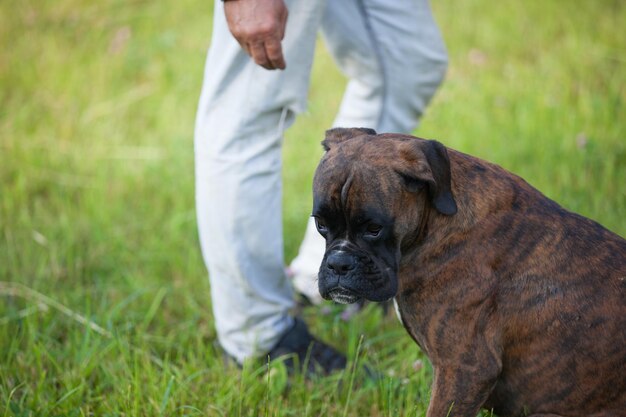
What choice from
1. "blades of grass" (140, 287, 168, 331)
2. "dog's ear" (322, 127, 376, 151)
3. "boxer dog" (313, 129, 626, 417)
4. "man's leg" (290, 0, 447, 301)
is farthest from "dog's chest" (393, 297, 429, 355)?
"blades of grass" (140, 287, 168, 331)

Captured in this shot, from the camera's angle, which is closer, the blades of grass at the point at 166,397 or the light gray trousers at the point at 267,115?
the blades of grass at the point at 166,397

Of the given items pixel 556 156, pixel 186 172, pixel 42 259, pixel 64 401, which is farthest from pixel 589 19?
pixel 64 401

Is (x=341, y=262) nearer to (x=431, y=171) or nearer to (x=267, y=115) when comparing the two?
(x=431, y=171)

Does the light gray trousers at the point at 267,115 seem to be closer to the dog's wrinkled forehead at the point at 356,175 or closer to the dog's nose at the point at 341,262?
the dog's wrinkled forehead at the point at 356,175

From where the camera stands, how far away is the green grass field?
346 cm

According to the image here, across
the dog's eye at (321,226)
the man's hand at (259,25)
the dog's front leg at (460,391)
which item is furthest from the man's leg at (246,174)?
the dog's front leg at (460,391)

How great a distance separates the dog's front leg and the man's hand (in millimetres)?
1338

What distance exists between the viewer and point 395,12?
3.81 metres

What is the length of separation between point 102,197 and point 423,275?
3.30 m

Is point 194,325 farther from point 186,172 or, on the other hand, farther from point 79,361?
point 186,172

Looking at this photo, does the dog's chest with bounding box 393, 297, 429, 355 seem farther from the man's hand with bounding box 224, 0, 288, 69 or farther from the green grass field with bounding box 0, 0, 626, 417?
the man's hand with bounding box 224, 0, 288, 69

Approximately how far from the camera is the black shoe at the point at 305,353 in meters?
3.71

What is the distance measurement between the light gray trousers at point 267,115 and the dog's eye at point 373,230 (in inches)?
38.8

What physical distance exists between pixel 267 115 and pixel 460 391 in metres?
1.48
